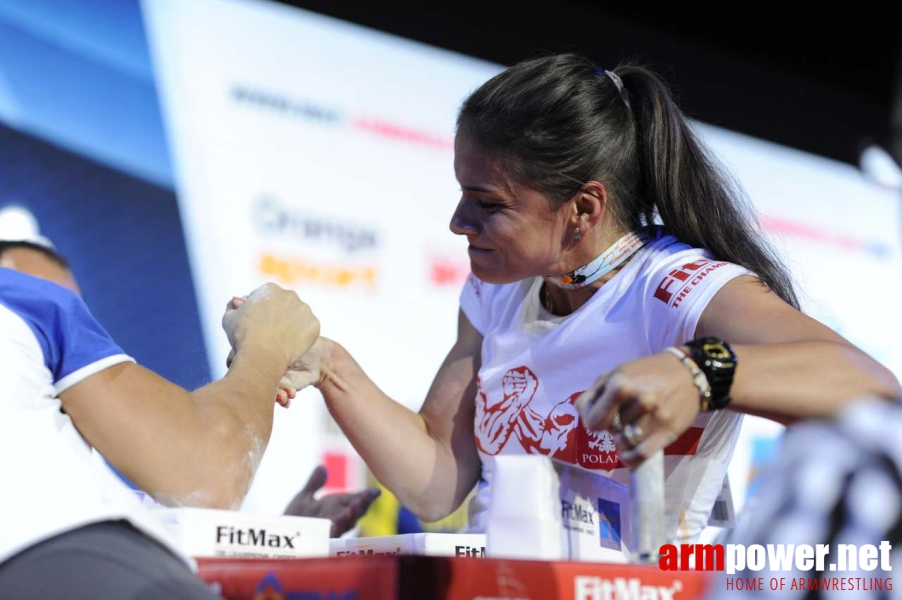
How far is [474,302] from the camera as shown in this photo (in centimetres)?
183

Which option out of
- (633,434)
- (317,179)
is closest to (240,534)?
(633,434)

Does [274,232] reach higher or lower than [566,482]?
higher

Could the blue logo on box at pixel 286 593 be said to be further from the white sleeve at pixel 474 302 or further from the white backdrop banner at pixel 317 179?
the white backdrop banner at pixel 317 179

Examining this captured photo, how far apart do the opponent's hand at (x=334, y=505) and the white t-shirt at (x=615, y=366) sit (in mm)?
249

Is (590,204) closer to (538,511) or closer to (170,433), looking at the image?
(538,511)

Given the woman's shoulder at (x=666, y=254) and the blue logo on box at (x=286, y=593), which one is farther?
the woman's shoulder at (x=666, y=254)

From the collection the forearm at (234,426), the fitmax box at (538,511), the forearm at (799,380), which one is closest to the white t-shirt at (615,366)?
the forearm at (799,380)

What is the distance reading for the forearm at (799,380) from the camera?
1063mm

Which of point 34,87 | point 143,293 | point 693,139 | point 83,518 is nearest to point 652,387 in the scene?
point 83,518

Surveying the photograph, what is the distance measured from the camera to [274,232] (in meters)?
2.61

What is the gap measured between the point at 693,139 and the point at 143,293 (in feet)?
4.72

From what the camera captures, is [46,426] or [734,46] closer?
[46,426]

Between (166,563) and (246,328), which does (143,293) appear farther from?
(166,563)

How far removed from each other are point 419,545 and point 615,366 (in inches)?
15.6
